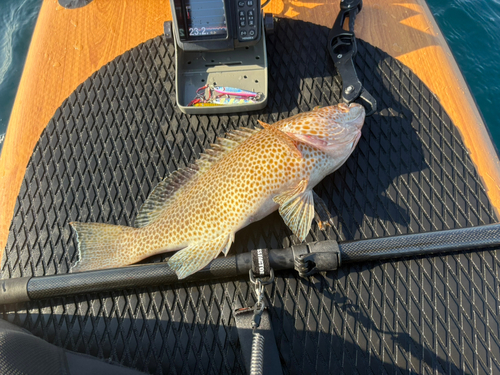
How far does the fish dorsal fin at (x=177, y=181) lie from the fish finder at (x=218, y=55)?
13.9 inches

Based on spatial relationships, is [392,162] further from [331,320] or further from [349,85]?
[331,320]

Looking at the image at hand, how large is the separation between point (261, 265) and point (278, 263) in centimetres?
12

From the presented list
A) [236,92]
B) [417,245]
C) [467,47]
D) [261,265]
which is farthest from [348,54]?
[467,47]

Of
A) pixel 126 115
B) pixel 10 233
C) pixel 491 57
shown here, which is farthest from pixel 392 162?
pixel 491 57

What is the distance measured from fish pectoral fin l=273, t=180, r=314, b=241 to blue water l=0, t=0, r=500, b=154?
3.04 meters

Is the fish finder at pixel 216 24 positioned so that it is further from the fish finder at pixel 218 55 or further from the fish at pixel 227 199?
the fish at pixel 227 199

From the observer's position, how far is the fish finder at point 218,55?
2.28 metres

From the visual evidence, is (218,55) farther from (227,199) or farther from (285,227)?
(285,227)

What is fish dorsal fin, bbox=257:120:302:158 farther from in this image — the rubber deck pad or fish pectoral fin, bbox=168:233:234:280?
fish pectoral fin, bbox=168:233:234:280

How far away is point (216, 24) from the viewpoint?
2.32 m

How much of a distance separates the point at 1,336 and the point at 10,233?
94 centimetres

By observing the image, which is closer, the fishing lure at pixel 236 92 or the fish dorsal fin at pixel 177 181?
the fish dorsal fin at pixel 177 181

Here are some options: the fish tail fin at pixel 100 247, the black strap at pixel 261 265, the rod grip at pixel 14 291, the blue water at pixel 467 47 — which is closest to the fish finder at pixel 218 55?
the fish tail fin at pixel 100 247

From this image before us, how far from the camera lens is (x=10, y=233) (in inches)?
85.9
